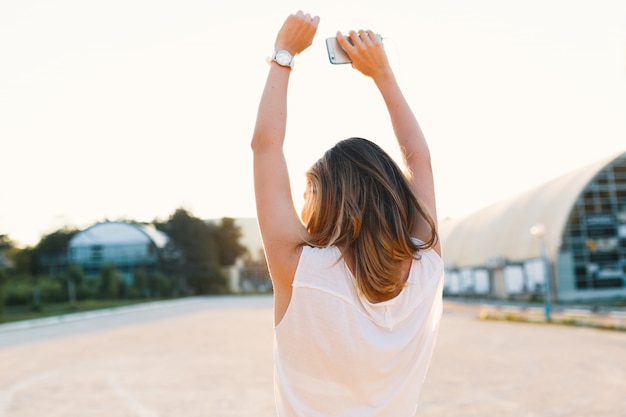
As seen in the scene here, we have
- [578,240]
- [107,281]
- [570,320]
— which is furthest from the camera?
[107,281]

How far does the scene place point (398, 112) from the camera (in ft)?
5.62

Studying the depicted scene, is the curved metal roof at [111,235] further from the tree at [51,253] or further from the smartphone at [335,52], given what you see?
the smartphone at [335,52]

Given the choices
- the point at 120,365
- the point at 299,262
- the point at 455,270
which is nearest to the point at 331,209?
the point at 299,262

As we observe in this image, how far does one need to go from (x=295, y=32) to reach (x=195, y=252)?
214 ft

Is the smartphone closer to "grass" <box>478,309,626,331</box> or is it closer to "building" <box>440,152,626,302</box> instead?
"grass" <box>478,309,626,331</box>

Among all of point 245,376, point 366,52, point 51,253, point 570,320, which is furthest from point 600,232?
point 51,253

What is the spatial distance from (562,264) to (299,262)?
1172 inches

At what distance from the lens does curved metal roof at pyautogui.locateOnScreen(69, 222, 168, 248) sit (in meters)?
57.8

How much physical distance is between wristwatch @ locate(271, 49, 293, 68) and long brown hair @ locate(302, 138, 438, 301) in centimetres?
23

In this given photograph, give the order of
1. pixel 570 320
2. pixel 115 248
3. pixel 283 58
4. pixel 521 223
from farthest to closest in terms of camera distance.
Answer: pixel 115 248 < pixel 521 223 < pixel 570 320 < pixel 283 58

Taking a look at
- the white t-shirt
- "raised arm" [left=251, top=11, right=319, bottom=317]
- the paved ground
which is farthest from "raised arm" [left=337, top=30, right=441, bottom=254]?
the paved ground

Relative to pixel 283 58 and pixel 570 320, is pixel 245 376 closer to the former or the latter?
pixel 283 58

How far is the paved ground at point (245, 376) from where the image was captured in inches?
263

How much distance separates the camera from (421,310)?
1.43 m
